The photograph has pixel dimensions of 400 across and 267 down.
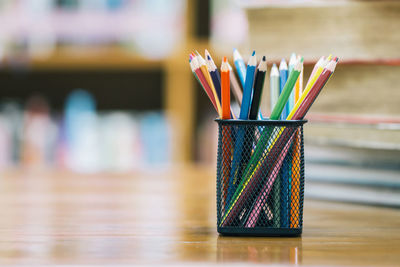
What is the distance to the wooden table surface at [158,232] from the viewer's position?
0.46 m

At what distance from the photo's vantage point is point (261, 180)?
0.53 metres

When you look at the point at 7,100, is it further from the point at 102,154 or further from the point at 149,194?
the point at 149,194

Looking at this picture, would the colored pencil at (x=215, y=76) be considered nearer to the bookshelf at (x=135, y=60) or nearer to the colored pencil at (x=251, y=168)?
the colored pencil at (x=251, y=168)

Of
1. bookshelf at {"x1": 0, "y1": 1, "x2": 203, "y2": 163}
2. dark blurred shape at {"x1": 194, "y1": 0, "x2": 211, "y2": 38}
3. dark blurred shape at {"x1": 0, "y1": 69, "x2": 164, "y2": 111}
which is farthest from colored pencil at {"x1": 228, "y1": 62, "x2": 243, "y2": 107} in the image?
dark blurred shape at {"x1": 0, "y1": 69, "x2": 164, "y2": 111}

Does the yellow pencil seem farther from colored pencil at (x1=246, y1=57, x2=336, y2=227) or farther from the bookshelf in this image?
the bookshelf

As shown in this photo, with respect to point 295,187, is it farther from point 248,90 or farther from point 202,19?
point 202,19

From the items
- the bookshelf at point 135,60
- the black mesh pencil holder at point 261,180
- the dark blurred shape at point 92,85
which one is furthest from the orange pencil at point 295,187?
the dark blurred shape at point 92,85

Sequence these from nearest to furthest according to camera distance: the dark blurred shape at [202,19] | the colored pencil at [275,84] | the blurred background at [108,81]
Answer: the colored pencil at [275,84]
the blurred background at [108,81]
the dark blurred shape at [202,19]

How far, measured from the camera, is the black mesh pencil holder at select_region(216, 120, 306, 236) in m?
0.53

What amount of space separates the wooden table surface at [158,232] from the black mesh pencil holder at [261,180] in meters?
0.01

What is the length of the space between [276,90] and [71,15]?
140cm

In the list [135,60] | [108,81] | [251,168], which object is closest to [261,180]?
[251,168]

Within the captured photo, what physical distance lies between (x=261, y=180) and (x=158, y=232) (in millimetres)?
108

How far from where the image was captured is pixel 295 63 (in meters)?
0.53
